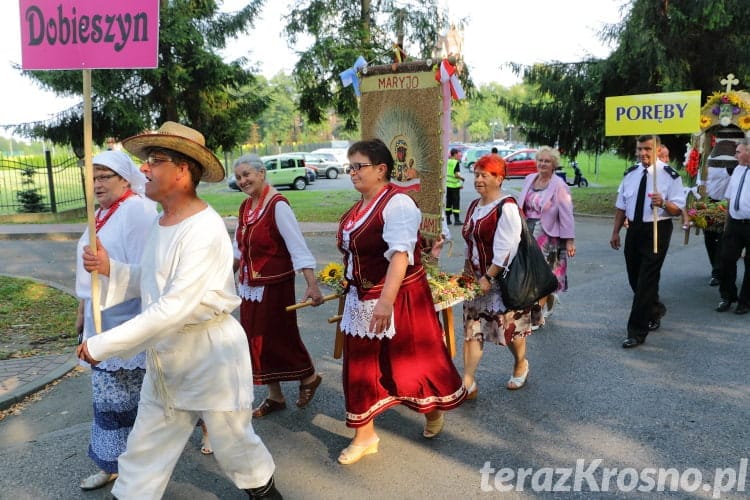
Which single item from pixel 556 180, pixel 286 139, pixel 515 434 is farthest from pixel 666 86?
pixel 286 139

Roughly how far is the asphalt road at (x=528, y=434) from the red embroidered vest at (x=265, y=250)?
1.03 m

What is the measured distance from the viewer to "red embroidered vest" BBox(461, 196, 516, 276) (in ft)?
14.8

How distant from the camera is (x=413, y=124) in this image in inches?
196

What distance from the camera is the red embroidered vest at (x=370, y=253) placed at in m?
3.59

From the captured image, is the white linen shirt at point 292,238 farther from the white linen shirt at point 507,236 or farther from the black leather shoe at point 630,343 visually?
the black leather shoe at point 630,343

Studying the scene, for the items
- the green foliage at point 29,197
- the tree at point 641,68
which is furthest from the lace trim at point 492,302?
the green foliage at point 29,197

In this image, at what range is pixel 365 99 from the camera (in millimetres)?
5348

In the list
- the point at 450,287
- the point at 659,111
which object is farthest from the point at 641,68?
the point at 450,287

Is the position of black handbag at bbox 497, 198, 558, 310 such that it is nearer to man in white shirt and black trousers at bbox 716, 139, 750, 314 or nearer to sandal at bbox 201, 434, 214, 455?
sandal at bbox 201, 434, 214, 455

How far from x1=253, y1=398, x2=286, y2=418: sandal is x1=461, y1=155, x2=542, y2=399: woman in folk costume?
1384 millimetres

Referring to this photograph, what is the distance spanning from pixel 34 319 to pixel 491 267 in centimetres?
544

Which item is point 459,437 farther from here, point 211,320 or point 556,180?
point 556,180

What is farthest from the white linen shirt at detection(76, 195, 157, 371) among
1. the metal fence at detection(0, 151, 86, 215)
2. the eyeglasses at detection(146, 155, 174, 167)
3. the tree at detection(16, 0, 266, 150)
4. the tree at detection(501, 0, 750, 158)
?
the metal fence at detection(0, 151, 86, 215)

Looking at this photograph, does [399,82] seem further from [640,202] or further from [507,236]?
[640,202]
